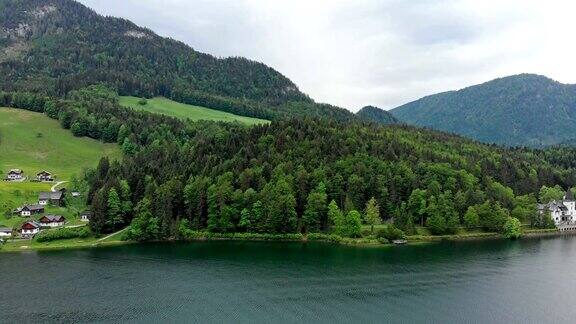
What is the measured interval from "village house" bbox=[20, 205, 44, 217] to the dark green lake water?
2558 centimetres

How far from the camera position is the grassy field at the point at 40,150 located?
15225cm

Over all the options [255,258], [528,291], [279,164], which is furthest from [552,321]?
[279,164]

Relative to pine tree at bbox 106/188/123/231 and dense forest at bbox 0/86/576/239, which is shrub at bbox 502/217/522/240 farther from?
pine tree at bbox 106/188/123/231

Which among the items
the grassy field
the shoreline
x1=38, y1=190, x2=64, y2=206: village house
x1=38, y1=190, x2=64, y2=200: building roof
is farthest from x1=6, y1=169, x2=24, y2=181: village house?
the shoreline

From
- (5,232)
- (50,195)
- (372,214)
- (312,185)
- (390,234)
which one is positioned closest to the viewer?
(390,234)

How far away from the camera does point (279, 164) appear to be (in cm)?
11594

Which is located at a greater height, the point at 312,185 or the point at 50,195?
the point at 312,185

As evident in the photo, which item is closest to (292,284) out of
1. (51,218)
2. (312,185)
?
(312,185)

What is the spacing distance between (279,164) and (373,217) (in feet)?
86.5

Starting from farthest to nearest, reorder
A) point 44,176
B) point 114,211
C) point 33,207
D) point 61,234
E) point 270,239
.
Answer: point 44,176
point 33,207
point 114,211
point 270,239
point 61,234

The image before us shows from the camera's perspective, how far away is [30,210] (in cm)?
11356

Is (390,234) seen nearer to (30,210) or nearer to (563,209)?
(563,209)

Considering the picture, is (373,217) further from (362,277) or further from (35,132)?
(35,132)

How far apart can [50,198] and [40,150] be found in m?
56.5
